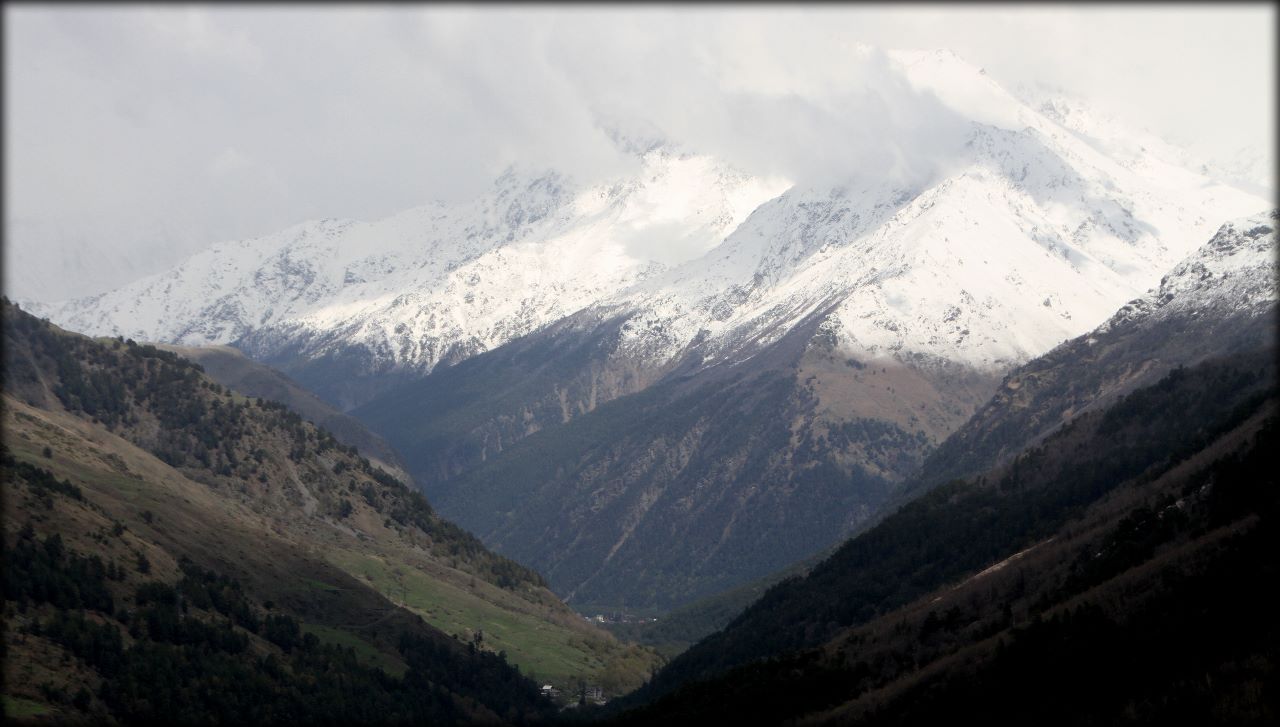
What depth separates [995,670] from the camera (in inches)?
4063

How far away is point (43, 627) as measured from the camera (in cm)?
17925

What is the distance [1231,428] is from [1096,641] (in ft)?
382

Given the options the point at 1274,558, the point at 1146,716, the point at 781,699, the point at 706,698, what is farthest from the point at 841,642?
the point at 1146,716

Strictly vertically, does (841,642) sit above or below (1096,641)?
below

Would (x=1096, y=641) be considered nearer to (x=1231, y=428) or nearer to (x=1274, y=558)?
(x=1274, y=558)

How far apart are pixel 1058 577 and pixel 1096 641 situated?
67789 millimetres

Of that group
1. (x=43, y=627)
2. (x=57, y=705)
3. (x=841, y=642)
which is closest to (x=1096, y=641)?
(x=841, y=642)

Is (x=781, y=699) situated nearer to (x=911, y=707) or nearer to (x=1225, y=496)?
(x=911, y=707)

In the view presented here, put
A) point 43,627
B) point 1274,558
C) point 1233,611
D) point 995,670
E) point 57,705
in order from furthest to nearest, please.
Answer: point 43,627, point 57,705, point 995,670, point 1274,558, point 1233,611

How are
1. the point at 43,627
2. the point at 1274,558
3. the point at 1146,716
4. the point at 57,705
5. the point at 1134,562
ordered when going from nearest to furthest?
the point at 1146,716 < the point at 1274,558 < the point at 1134,562 < the point at 57,705 < the point at 43,627

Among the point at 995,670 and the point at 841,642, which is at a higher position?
the point at 995,670

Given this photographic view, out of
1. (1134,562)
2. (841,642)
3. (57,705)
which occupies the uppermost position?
(57,705)

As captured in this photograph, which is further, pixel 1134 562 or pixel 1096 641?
pixel 1134 562

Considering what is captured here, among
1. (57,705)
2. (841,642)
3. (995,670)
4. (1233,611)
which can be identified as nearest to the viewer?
(1233,611)
